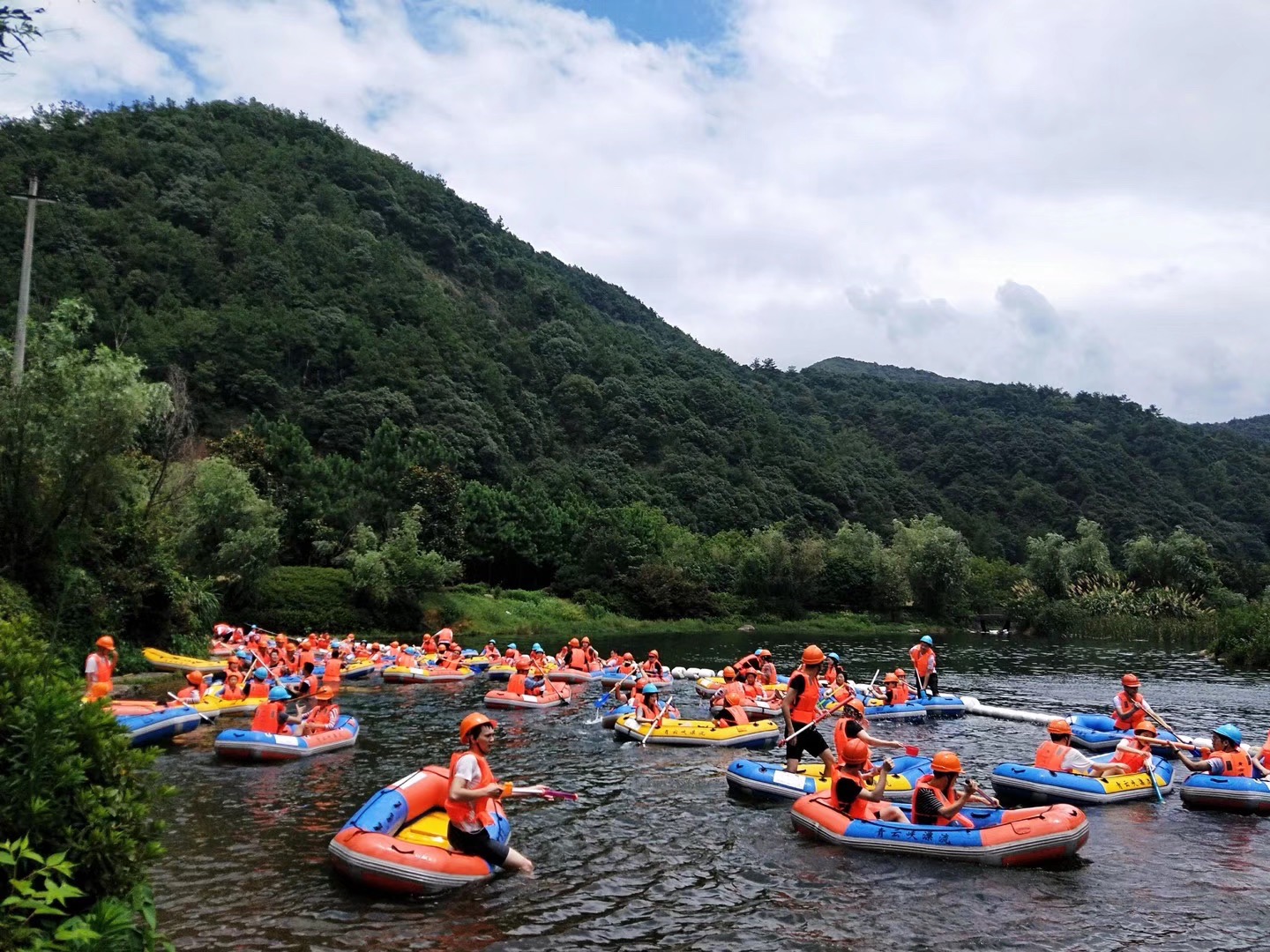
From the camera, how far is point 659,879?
436 inches

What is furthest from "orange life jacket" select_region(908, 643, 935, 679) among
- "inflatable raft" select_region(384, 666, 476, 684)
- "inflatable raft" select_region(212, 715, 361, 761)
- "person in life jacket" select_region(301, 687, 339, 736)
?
"inflatable raft" select_region(212, 715, 361, 761)

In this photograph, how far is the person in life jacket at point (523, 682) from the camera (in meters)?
24.9

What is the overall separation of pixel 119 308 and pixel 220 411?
47.7ft

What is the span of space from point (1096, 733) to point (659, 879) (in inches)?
504

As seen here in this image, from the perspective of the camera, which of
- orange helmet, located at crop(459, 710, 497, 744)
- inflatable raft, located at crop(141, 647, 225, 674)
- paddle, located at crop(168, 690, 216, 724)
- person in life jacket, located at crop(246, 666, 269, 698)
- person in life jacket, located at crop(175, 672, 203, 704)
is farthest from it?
inflatable raft, located at crop(141, 647, 225, 674)

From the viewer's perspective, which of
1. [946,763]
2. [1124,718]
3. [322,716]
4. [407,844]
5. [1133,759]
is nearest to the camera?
[407,844]

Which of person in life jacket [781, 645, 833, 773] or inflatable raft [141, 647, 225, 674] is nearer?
person in life jacket [781, 645, 833, 773]

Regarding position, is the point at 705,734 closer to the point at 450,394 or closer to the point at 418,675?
the point at 418,675

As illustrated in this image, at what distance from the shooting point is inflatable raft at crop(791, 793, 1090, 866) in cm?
1129

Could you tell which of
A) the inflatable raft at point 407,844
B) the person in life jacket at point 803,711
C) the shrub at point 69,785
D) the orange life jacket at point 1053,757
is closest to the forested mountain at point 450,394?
the person in life jacket at point 803,711

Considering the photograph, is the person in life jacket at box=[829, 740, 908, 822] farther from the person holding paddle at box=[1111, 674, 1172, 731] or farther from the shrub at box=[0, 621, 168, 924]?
the shrub at box=[0, 621, 168, 924]

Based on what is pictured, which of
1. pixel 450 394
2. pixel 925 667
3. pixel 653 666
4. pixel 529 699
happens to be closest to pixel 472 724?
pixel 529 699

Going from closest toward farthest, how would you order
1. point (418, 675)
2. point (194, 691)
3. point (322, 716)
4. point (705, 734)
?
point (322, 716), point (705, 734), point (194, 691), point (418, 675)

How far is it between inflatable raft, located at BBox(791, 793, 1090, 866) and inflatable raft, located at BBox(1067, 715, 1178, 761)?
27.5 feet
